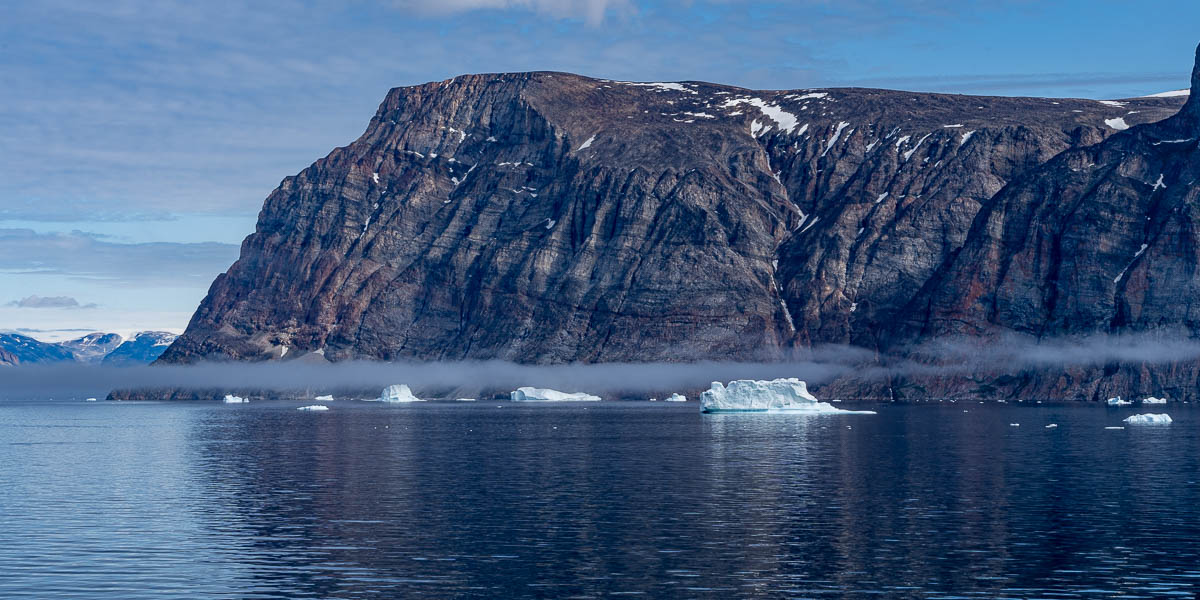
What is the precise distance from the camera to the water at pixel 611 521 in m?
53.4

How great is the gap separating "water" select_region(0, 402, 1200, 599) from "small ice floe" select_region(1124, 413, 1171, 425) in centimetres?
3914

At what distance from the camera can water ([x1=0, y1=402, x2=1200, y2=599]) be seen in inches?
2101

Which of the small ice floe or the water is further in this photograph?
the small ice floe

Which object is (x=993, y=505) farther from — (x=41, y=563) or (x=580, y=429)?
(x=580, y=429)

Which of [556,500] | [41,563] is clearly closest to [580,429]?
[556,500]

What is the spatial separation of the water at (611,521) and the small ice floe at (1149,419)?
39.1 meters

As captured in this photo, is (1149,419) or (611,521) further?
(1149,419)

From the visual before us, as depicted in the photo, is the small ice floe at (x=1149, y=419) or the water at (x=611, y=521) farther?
the small ice floe at (x=1149, y=419)

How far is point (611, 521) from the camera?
7094 centimetres

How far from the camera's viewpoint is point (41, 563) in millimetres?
59031

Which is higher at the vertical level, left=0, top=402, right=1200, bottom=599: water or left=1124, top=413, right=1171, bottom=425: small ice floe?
left=1124, top=413, right=1171, bottom=425: small ice floe

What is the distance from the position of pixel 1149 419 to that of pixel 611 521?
122828 millimetres

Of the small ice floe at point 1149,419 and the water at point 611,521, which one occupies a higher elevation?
the small ice floe at point 1149,419

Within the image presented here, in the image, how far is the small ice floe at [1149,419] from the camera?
168 m
